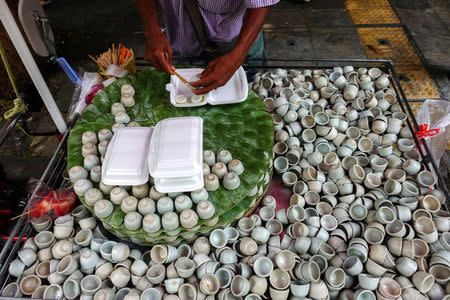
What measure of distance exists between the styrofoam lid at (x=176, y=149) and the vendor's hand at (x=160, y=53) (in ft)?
1.29

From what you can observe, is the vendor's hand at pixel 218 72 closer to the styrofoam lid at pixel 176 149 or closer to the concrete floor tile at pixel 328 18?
the styrofoam lid at pixel 176 149

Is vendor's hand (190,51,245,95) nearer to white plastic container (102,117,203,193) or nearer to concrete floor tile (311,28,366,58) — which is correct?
white plastic container (102,117,203,193)

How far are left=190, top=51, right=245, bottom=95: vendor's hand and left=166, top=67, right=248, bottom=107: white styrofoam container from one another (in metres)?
0.11

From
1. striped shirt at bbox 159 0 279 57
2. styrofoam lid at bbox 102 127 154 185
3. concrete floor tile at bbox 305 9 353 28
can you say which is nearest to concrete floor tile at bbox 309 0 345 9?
concrete floor tile at bbox 305 9 353 28

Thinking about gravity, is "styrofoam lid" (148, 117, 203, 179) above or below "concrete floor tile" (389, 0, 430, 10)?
above

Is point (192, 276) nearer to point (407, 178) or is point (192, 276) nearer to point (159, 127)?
point (159, 127)

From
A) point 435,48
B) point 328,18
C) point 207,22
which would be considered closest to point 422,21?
point 435,48

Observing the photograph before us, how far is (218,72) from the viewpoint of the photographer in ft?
5.24

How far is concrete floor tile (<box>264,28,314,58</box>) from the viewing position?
383cm

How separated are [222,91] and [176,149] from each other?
60 cm

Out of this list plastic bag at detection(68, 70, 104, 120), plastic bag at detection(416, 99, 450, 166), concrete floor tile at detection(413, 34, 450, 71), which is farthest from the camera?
concrete floor tile at detection(413, 34, 450, 71)

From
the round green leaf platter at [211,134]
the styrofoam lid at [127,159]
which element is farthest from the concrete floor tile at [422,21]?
the styrofoam lid at [127,159]

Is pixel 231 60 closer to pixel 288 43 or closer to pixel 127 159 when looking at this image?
pixel 127 159

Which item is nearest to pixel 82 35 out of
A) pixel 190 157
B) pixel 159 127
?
pixel 159 127
